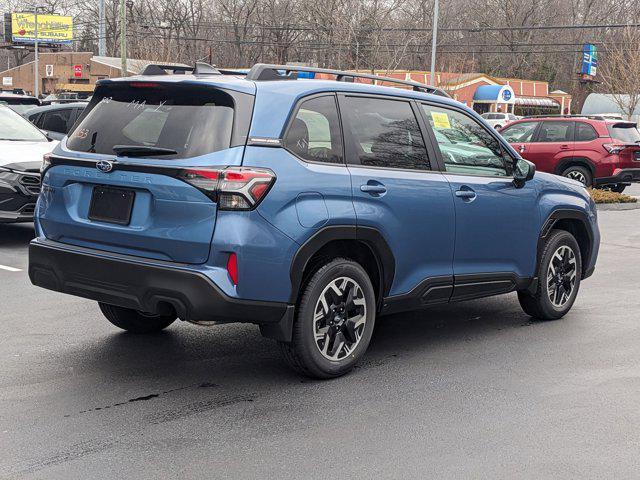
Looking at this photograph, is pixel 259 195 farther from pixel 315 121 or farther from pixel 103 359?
pixel 103 359

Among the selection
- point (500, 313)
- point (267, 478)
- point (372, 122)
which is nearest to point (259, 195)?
point (372, 122)

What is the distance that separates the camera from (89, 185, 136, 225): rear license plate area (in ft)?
16.2

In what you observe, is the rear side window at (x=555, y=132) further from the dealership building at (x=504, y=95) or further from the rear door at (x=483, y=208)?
the dealership building at (x=504, y=95)

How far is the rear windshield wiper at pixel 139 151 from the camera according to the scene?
15.9ft

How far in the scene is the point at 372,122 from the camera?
220 inches

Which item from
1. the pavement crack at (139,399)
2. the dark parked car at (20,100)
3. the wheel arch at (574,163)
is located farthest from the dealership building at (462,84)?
the pavement crack at (139,399)

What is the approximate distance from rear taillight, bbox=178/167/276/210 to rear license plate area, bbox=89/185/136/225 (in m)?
0.45

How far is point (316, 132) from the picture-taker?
17.1 feet

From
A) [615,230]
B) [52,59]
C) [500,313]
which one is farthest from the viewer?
[52,59]

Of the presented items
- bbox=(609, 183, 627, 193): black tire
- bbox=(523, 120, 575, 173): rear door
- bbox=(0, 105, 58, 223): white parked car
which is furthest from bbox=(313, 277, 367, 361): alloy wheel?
bbox=(609, 183, 627, 193): black tire

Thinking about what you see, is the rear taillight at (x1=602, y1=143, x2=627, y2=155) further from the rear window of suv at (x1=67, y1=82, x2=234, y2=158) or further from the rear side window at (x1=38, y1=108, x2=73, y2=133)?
the rear window of suv at (x1=67, y1=82, x2=234, y2=158)

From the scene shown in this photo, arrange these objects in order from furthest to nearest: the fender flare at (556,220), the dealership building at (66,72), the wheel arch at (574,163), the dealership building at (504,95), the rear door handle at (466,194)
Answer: the dealership building at (66,72)
the dealership building at (504,95)
the wheel arch at (574,163)
the fender flare at (556,220)
the rear door handle at (466,194)

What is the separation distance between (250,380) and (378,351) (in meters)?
1.15

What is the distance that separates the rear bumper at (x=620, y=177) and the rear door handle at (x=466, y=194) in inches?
571
